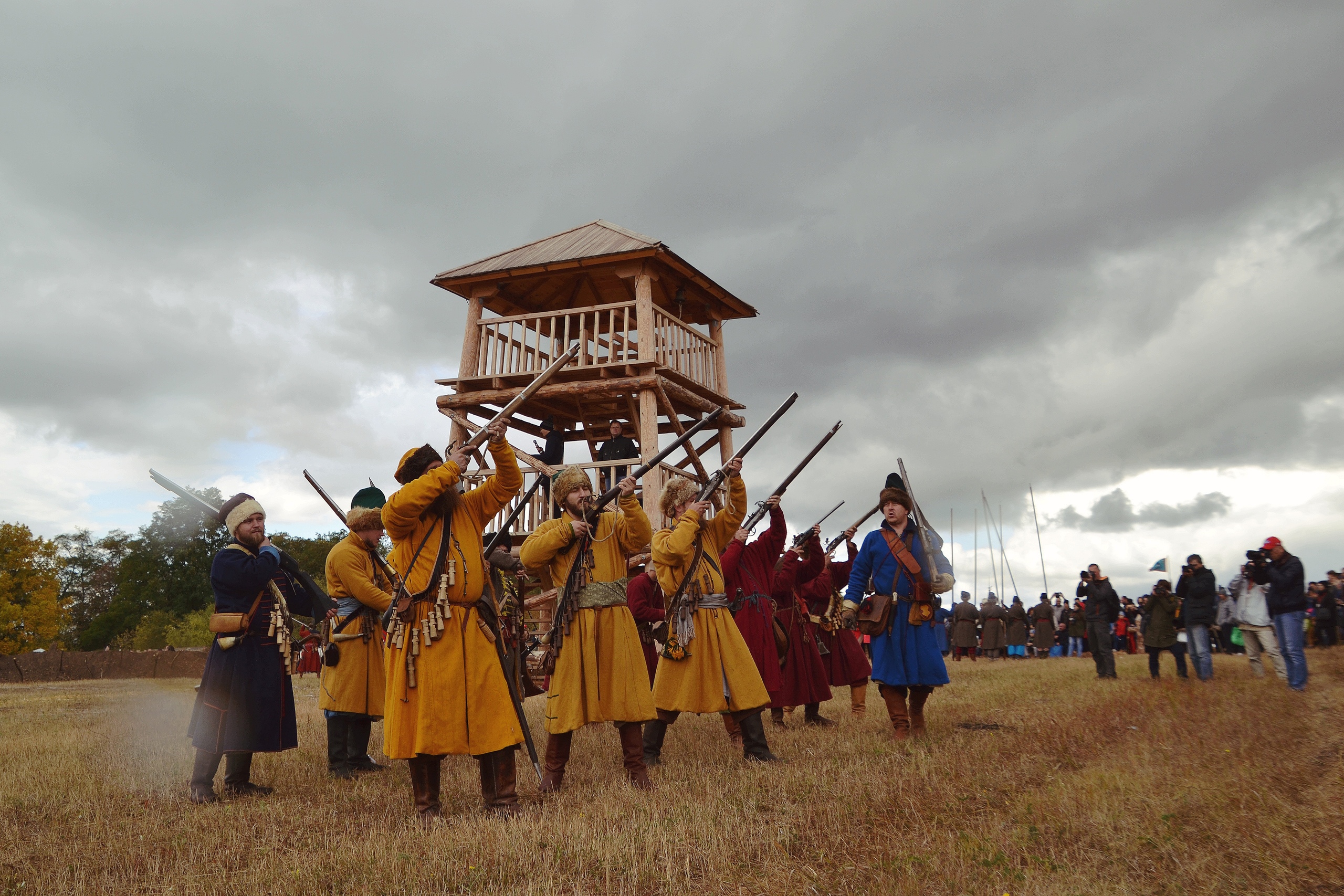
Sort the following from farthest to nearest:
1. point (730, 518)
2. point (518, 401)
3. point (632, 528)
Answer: point (730, 518)
point (632, 528)
point (518, 401)

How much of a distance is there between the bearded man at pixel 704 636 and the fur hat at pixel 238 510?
9.19ft

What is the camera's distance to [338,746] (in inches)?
277

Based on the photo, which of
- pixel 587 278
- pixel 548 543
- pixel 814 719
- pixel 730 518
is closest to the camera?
pixel 548 543

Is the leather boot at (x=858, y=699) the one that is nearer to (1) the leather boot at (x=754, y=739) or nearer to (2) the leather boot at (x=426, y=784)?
(1) the leather boot at (x=754, y=739)

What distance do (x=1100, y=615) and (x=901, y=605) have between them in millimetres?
7470

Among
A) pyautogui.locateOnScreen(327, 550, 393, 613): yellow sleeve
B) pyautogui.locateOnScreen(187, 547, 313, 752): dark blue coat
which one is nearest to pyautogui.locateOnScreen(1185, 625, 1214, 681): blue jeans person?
pyautogui.locateOnScreen(327, 550, 393, 613): yellow sleeve

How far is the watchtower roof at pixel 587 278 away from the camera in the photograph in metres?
14.8

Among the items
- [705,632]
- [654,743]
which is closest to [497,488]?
[705,632]

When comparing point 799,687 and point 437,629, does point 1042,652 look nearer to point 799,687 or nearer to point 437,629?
point 799,687

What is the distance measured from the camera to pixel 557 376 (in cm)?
1491

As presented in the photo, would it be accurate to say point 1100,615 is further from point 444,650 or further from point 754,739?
point 444,650

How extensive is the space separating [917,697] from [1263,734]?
236 cm

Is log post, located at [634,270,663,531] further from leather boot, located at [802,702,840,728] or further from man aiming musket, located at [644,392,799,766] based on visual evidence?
man aiming musket, located at [644,392,799,766]

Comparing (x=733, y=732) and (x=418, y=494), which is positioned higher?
(x=418, y=494)
